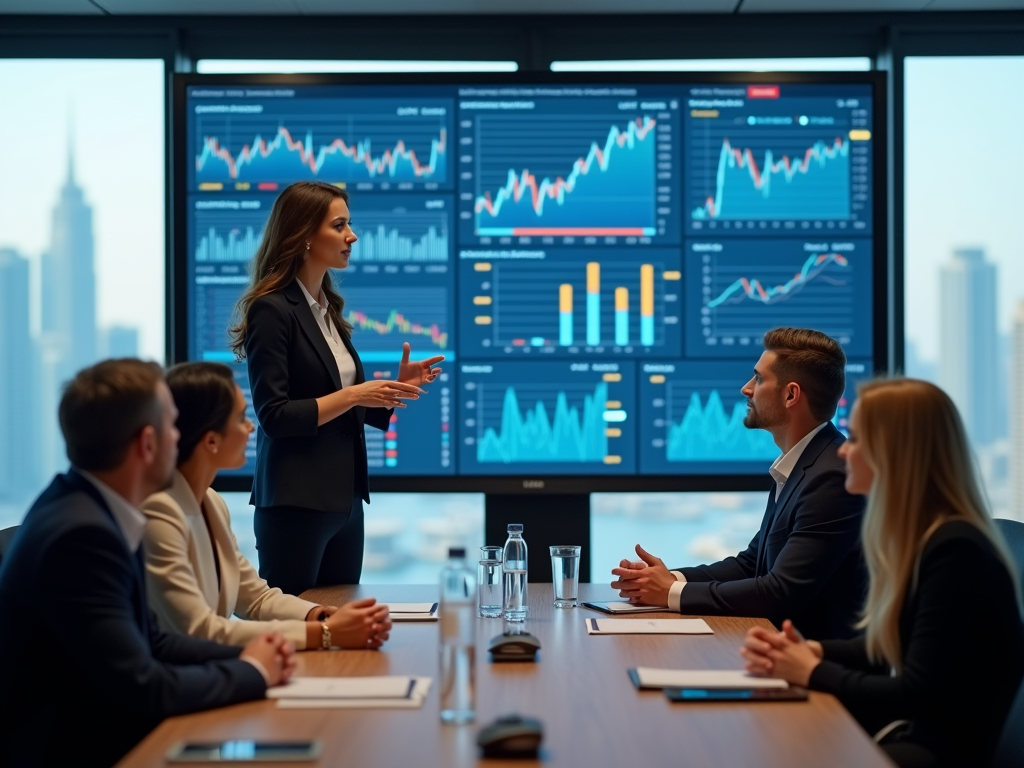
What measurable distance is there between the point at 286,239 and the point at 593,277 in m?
1.35

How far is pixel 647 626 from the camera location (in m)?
2.36

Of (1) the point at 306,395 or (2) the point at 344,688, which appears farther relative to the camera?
(1) the point at 306,395

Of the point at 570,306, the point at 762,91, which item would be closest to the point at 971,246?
the point at 762,91

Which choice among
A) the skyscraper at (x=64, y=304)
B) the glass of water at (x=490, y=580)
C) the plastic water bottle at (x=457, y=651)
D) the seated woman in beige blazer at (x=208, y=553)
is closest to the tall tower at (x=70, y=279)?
the skyscraper at (x=64, y=304)

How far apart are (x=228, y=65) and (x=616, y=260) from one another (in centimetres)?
187

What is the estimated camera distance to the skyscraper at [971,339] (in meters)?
4.54

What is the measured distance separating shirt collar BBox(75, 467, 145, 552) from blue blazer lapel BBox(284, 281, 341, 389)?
1416 mm

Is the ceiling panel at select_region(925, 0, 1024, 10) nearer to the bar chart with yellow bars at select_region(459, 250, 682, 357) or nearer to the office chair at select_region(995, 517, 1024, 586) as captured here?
the bar chart with yellow bars at select_region(459, 250, 682, 357)

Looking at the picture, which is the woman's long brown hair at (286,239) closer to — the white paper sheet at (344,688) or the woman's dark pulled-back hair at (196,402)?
the woman's dark pulled-back hair at (196,402)

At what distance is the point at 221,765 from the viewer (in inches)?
58.5

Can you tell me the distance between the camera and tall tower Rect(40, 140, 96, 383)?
4.62 m

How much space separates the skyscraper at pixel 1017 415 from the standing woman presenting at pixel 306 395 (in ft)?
8.38

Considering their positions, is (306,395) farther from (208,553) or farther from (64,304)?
(64,304)

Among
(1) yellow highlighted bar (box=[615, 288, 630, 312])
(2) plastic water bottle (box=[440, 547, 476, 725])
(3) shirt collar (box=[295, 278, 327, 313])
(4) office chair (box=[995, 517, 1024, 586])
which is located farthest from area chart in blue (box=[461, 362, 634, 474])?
(2) plastic water bottle (box=[440, 547, 476, 725])
